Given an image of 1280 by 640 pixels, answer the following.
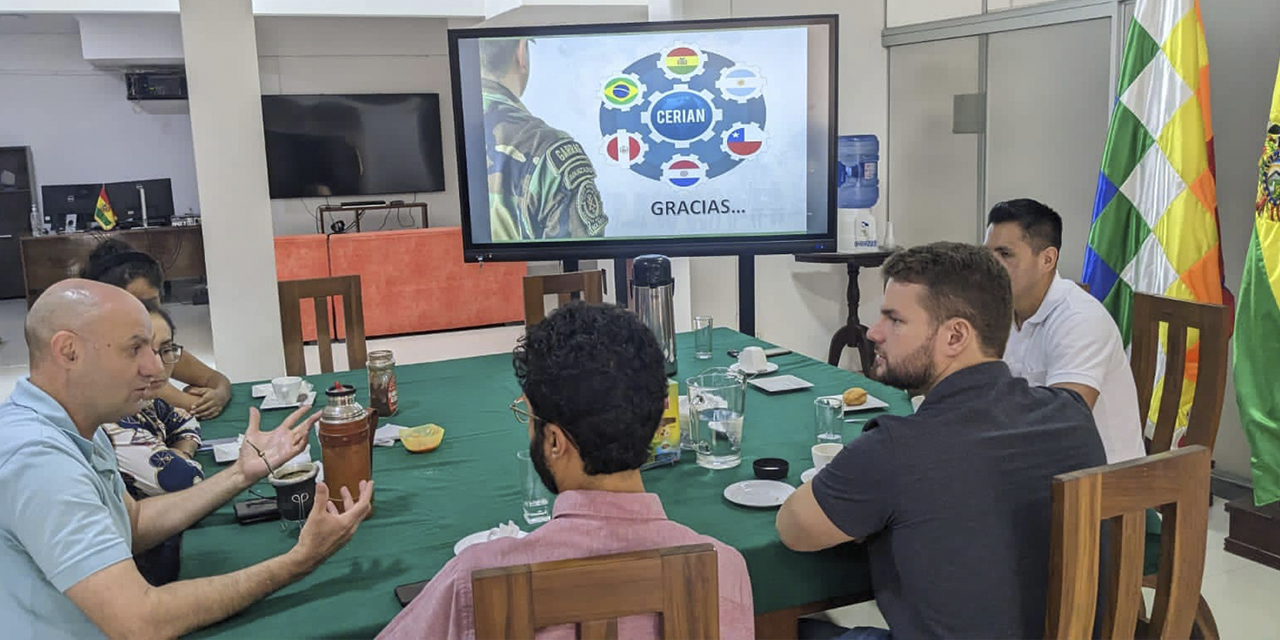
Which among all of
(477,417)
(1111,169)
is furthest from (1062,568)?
(1111,169)

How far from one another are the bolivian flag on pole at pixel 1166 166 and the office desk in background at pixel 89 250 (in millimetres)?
6167

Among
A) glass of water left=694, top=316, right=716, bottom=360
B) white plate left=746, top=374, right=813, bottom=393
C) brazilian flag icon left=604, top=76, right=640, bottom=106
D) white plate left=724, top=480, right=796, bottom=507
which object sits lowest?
white plate left=724, top=480, right=796, bottom=507

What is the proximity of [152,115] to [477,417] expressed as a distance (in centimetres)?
961

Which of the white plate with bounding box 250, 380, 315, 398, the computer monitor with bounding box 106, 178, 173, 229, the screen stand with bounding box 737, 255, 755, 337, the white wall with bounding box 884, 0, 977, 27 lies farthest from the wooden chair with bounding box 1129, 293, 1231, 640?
the computer monitor with bounding box 106, 178, 173, 229

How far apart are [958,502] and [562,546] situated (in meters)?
0.62

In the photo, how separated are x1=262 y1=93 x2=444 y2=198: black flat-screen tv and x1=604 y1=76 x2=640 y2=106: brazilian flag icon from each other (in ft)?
19.9

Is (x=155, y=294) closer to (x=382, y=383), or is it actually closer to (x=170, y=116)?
(x=382, y=383)

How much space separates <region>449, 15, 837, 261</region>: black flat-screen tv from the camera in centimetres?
390

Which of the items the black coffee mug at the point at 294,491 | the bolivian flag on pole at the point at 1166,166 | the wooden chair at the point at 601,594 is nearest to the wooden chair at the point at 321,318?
the black coffee mug at the point at 294,491

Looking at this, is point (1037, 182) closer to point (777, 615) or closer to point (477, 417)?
point (477, 417)

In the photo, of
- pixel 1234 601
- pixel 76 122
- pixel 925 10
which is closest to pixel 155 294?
pixel 1234 601

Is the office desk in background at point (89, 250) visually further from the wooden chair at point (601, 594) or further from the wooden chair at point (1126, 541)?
the wooden chair at point (1126, 541)

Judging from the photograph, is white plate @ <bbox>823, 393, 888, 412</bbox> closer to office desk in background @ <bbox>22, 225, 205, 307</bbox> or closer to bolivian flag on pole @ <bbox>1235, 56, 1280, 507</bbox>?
bolivian flag on pole @ <bbox>1235, 56, 1280, 507</bbox>

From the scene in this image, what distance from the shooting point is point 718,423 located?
6.65ft
